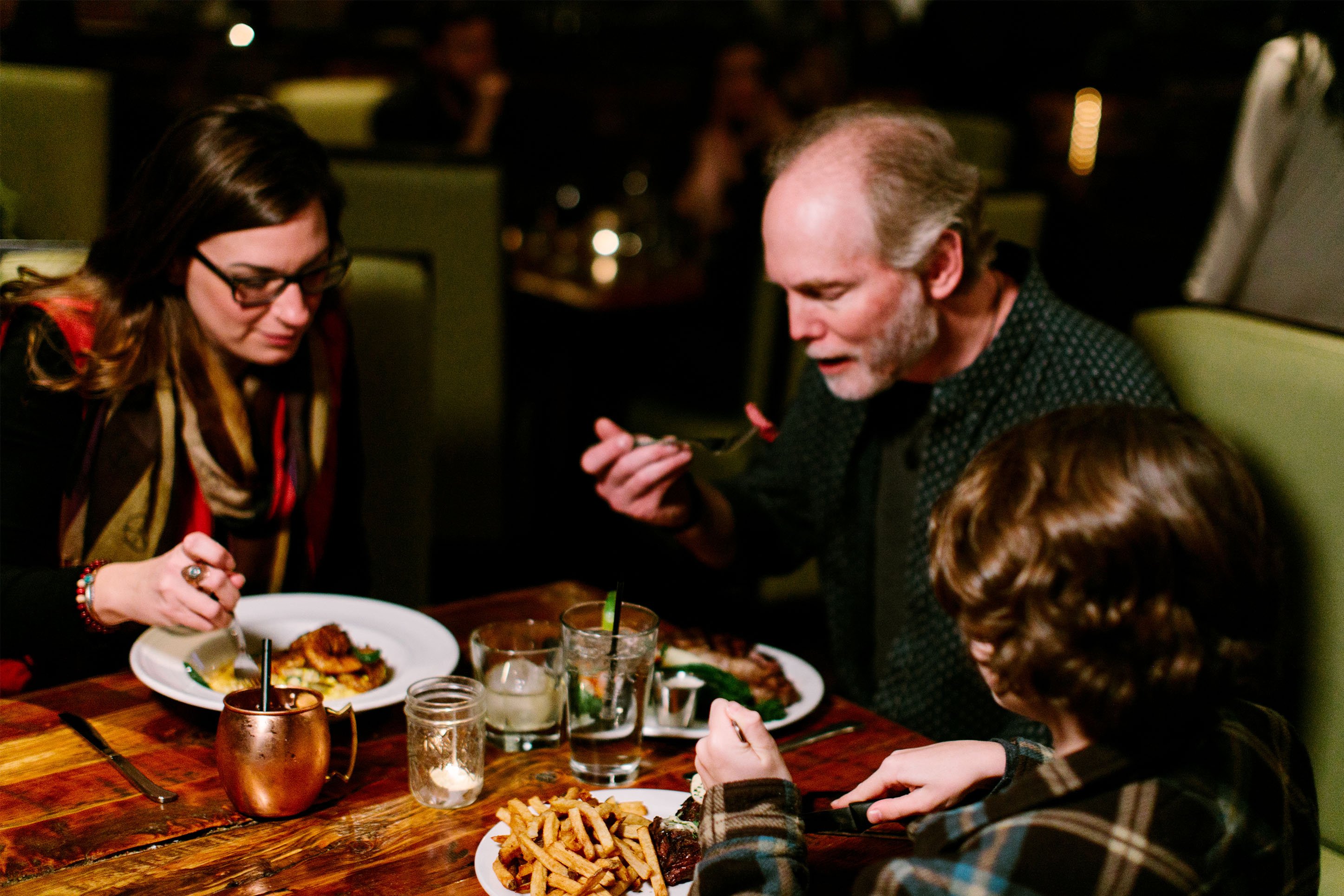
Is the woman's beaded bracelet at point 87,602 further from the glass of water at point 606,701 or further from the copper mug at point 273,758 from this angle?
the glass of water at point 606,701

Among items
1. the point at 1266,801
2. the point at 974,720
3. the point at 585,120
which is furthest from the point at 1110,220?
the point at 1266,801

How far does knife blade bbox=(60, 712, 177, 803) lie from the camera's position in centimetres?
118

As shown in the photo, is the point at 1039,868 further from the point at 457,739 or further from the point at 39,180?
the point at 39,180

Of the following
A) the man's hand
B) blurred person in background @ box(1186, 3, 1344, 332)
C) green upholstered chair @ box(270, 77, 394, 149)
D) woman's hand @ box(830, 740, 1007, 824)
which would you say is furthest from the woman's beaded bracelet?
green upholstered chair @ box(270, 77, 394, 149)

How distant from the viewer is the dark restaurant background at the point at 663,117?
150 inches

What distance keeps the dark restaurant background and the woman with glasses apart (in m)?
0.41

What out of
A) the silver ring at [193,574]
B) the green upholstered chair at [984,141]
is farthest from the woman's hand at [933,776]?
the green upholstered chair at [984,141]

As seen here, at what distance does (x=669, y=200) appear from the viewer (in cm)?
555

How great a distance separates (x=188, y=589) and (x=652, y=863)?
63 centimetres

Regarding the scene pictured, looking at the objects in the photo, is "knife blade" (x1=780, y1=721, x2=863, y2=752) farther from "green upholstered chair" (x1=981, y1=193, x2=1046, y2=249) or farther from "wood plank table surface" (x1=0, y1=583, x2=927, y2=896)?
"green upholstered chair" (x1=981, y1=193, x2=1046, y2=249)

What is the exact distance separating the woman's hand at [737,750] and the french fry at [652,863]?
0.08 metres

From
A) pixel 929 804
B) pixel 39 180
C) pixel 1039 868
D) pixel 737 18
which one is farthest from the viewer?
pixel 737 18

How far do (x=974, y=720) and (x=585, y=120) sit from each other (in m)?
4.57

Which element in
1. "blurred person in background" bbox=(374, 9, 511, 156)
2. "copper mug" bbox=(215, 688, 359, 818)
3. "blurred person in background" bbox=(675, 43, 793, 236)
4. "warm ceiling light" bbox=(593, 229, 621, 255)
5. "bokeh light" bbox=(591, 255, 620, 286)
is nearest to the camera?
"copper mug" bbox=(215, 688, 359, 818)
